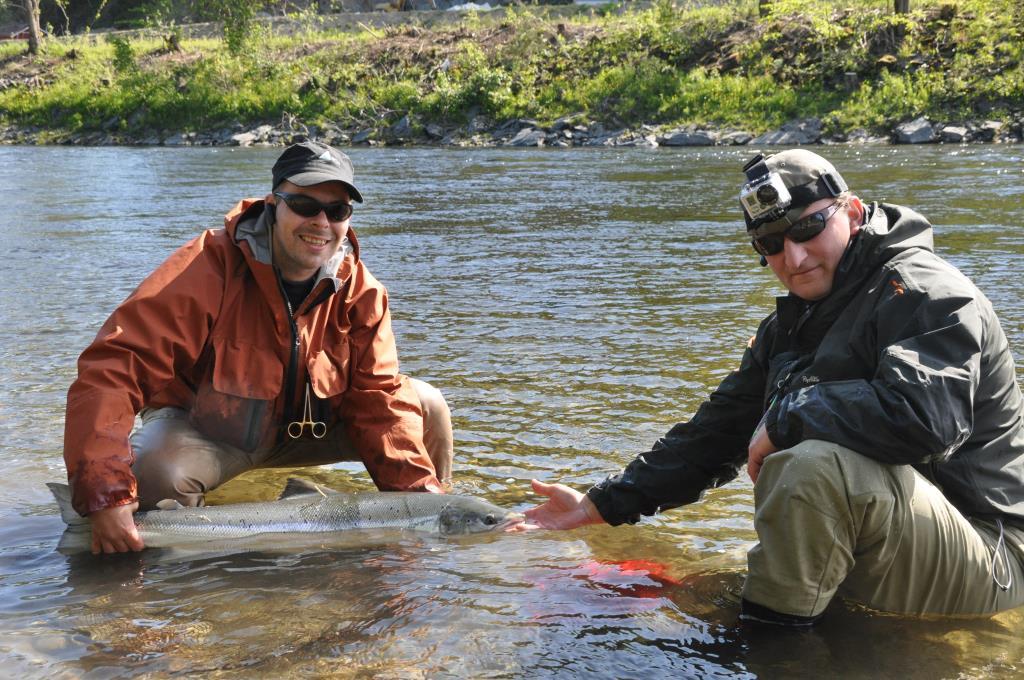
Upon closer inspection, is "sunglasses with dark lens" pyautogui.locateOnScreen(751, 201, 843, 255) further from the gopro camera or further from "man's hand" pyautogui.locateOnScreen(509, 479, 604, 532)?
"man's hand" pyautogui.locateOnScreen(509, 479, 604, 532)

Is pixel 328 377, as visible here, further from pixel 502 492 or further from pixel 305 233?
pixel 502 492

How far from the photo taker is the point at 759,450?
3674mm

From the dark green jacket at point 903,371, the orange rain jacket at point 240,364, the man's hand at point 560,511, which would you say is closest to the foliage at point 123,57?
the orange rain jacket at point 240,364

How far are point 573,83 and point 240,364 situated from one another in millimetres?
33289

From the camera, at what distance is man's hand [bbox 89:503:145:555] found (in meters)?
4.45

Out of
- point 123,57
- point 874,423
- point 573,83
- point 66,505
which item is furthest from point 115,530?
point 123,57

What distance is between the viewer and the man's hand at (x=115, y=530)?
445cm

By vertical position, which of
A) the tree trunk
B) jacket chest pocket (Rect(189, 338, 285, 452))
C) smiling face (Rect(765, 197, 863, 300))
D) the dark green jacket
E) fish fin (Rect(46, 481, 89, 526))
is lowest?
fish fin (Rect(46, 481, 89, 526))

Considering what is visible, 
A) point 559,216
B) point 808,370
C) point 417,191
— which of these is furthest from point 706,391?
point 417,191

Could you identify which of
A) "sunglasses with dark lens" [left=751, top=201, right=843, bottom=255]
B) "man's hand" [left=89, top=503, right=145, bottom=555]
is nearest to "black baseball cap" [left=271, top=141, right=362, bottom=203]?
"man's hand" [left=89, top=503, right=145, bottom=555]

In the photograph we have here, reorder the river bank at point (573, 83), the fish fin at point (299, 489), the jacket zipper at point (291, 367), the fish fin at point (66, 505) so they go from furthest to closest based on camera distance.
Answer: the river bank at point (573, 83)
the fish fin at point (299, 489)
the jacket zipper at point (291, 367)
the fish fin at point (66, 505)

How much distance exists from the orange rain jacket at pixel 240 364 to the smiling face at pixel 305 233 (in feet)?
0.21

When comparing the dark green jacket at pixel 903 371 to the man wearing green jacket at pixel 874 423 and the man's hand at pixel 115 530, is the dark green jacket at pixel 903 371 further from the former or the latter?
the man's hand at pixel 115 530

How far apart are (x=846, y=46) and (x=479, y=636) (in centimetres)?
3309
